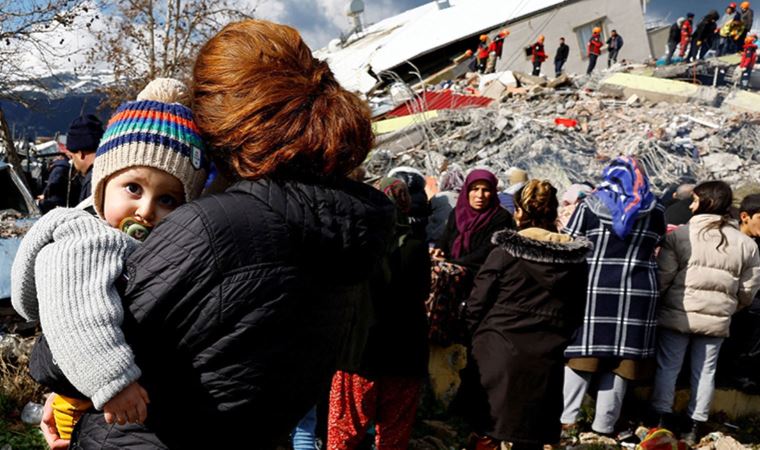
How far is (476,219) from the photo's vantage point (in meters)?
4.60

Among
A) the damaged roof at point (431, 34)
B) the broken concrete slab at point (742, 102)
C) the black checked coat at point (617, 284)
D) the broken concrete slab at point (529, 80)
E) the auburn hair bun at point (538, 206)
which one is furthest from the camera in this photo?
the damaged roof at point (431, 34)

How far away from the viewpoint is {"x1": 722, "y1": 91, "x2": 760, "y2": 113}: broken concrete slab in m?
16.2

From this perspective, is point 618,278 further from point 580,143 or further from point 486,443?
point 580,143

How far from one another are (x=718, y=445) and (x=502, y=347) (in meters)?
2.29

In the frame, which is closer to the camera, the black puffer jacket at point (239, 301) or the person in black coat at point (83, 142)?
the black puffer jacket at point (239, 301)

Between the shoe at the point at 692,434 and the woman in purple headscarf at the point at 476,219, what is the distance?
6.59 feet

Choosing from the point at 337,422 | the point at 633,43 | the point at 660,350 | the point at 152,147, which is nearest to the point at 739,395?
the point at 660,350

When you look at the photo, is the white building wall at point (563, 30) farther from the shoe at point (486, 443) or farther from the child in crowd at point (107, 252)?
the child in crowd at point (107, 252)

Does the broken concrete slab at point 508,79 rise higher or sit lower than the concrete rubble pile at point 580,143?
higher

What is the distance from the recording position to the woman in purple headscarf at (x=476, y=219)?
454 cm

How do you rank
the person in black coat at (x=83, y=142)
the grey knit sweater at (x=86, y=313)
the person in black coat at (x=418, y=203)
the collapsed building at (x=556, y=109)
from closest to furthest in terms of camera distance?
the grey knit sweater at (x=86, y=313) < the person in black coat at (x=83, y=142) < the person in black coat at (x=418, y=203) < the collapsed building at (x=556, y=109)

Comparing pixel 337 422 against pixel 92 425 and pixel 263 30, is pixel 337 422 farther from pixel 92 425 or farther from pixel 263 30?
pixel 263 30

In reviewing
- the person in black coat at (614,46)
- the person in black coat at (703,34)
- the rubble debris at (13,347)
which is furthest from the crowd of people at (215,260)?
the person in black coat at (614,46)

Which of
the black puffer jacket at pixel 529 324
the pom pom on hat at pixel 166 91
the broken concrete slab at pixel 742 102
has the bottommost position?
the black puffer jacket at pixel 529 324
